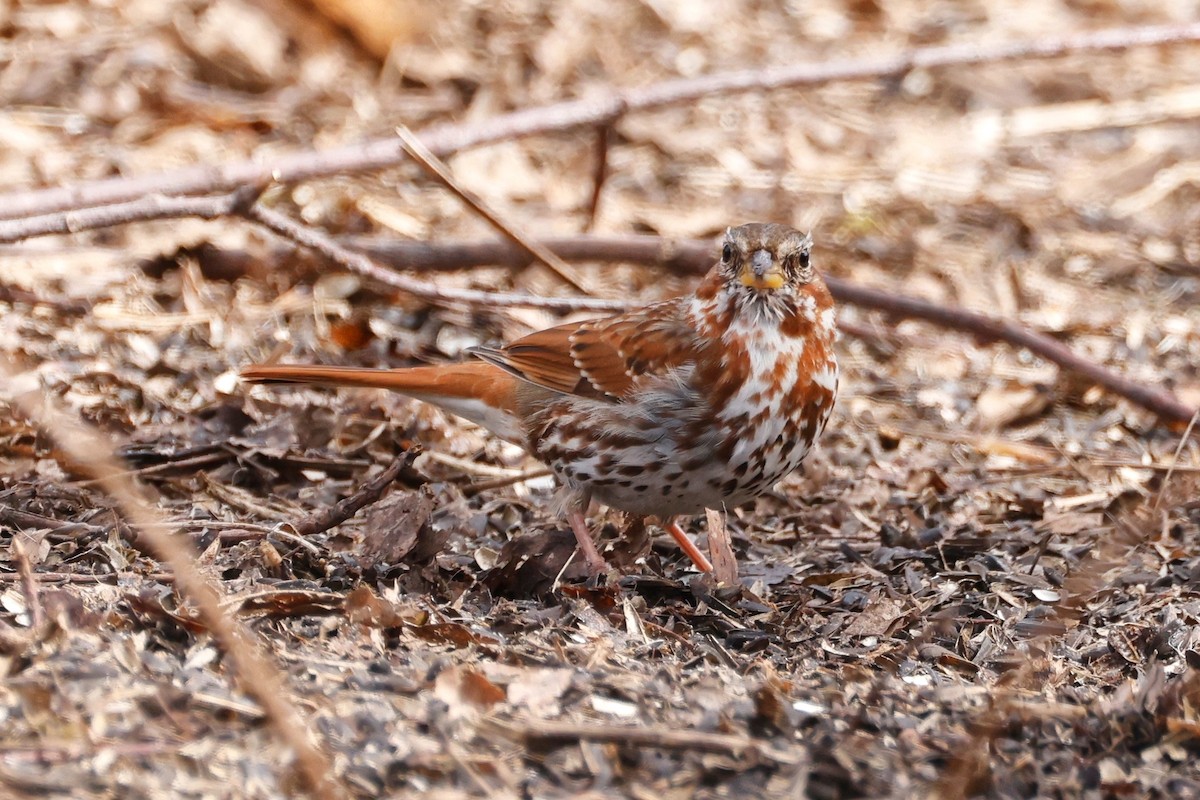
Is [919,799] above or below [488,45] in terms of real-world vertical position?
below

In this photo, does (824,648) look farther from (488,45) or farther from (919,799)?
(488,45)

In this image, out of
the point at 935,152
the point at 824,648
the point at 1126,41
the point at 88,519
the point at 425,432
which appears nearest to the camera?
the point at 824,648

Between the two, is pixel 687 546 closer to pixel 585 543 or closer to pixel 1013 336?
pixel 585 543

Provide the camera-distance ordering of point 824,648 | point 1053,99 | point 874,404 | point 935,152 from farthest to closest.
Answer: point 1053,99
point 935,152
point 874,404
point 824,648

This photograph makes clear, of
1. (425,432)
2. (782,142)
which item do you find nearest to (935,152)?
(782,142)

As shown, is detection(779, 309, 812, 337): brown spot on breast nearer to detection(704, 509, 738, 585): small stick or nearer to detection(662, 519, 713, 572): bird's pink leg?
detection(704, 509, 738, 585): small stick

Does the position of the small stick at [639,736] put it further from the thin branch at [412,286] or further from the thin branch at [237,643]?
the thin branch at [412,286]

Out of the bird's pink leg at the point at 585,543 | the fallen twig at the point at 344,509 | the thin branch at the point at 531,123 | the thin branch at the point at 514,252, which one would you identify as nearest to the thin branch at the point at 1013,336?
the thin branch at the point at 514,252
